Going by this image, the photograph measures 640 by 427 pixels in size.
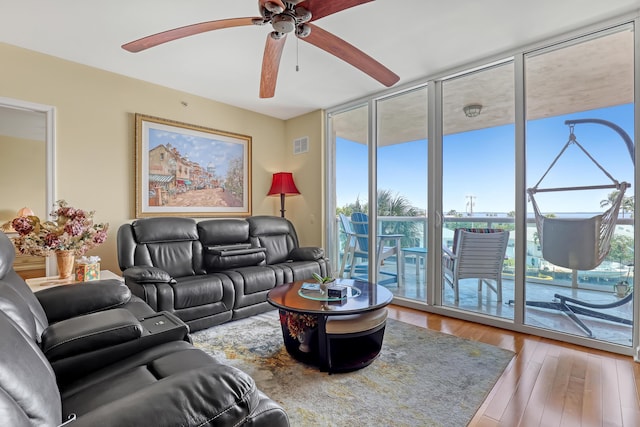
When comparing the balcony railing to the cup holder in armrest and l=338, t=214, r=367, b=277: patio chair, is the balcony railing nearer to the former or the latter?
l=338, t=214, r=367, b=277: patio chair

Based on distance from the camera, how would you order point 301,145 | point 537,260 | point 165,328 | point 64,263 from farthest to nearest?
point 301,145, point 537,260, point 64,263, point 165,328

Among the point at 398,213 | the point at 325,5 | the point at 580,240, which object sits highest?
the point at 325,5

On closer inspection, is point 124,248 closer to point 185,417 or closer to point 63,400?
point 63,400

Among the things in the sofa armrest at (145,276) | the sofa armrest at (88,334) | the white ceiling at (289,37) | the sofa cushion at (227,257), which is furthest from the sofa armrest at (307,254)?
the sofa armrest at (88,334)

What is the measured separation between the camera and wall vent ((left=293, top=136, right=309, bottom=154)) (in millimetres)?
4645

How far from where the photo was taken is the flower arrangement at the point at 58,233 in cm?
211

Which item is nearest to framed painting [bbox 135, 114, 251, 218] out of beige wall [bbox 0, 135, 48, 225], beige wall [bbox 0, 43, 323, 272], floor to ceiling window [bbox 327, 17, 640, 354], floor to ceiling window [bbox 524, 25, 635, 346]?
beige wall [bbox 0, 43, 323, 272]

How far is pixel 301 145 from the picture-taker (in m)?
4.71

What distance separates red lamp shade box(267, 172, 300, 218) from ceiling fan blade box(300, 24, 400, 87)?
240cm

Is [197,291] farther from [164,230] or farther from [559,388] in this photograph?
[559,388]

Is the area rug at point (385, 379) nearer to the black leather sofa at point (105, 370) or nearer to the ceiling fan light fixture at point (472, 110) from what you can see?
the black leather sofa at point (105, 370)

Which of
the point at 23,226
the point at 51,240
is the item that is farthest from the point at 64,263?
the point at 23,226

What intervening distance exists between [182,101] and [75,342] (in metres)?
3.26

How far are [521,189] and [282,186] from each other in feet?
9.69
